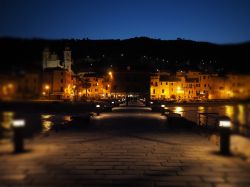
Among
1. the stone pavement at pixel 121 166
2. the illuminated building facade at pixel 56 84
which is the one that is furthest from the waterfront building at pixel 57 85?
the stone pavement at pixel 121 166

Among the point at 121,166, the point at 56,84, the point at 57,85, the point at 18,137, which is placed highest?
the point at 56,84

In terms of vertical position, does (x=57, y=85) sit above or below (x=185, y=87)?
above

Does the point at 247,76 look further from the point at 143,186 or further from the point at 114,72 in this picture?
the point at 114,72

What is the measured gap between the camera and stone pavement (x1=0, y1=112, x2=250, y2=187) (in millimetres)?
6520

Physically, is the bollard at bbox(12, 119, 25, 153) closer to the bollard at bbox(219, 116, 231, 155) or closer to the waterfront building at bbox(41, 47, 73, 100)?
the bollard at bbox(219, 116, 231, 155)

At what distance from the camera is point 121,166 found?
26.0 feet

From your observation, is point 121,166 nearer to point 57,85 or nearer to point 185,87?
point 57,85

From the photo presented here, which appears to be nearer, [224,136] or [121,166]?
[121,166]

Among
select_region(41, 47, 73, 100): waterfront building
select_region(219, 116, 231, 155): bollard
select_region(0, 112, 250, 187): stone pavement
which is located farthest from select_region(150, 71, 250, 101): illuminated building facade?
select_region(219, 116, 231, 155): bollard

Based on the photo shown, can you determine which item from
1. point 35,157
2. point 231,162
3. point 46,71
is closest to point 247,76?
point 231,162

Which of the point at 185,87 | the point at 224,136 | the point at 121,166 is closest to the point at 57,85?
the point at 185,87

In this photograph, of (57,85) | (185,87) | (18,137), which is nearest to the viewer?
(18,137)

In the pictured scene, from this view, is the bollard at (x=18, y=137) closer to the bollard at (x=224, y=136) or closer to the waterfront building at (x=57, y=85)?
the bollard at (x=224, y=136)

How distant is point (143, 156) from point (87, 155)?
4.78ft
